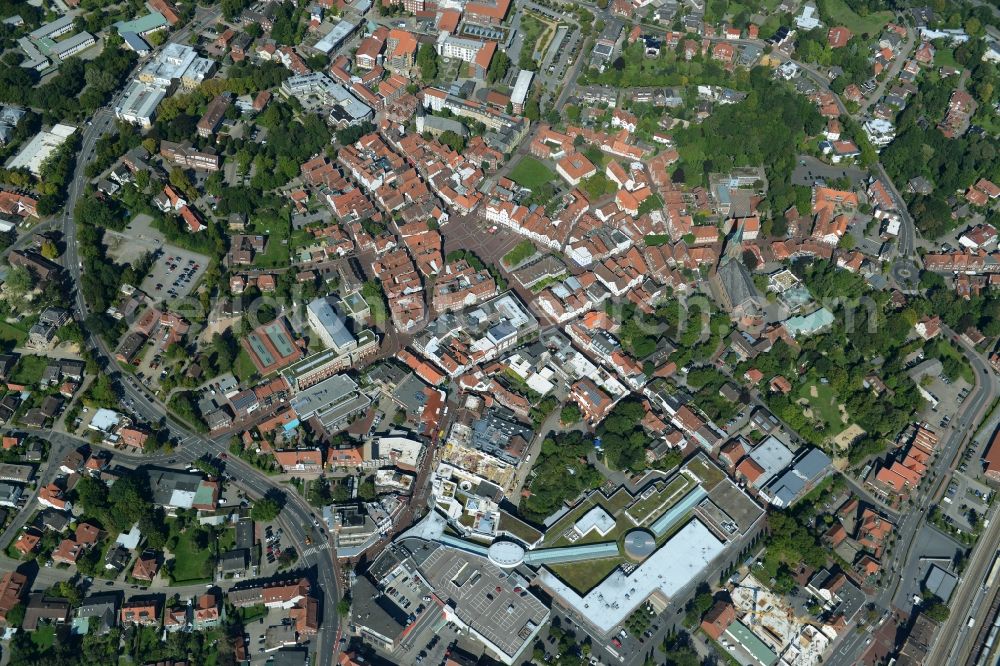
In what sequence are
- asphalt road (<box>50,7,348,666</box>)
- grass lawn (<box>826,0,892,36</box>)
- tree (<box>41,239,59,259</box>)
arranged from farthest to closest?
1. grass lawn (<box>826,0,892,36</box>)
2. tree (<box>41,239,59,259</box>)
3. asphalt road (<box>50,7,348,666</box>)

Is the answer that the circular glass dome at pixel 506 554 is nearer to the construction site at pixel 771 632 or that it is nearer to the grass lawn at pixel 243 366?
the construction site at pixel 771 632

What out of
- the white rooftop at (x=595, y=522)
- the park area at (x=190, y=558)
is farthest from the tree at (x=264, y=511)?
the white rooftop at (x=595, y=522)

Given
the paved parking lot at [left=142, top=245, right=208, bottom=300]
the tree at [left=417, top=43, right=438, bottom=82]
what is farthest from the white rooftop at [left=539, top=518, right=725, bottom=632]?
the tree at [left=417, top=43, right=438, bottom=82]

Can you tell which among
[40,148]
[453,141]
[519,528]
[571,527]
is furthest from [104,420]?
[453,141]

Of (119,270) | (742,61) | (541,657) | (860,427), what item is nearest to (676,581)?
(541,657)

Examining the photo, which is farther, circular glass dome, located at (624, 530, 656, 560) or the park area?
circular glass dome, located at (624, 530, 656, 560)

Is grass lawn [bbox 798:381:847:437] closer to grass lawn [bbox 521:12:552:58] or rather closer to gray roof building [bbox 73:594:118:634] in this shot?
grass lawn [bbox 521:12:552:58]

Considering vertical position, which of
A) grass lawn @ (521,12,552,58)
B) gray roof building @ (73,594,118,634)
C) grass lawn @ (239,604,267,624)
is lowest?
gray roof building @ (73,594,118,634)

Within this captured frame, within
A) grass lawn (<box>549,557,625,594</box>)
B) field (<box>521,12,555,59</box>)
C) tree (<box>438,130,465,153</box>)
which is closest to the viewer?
grass lawn (<box>549,557,625,594</box>)

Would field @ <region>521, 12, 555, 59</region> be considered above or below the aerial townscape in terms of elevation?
above
